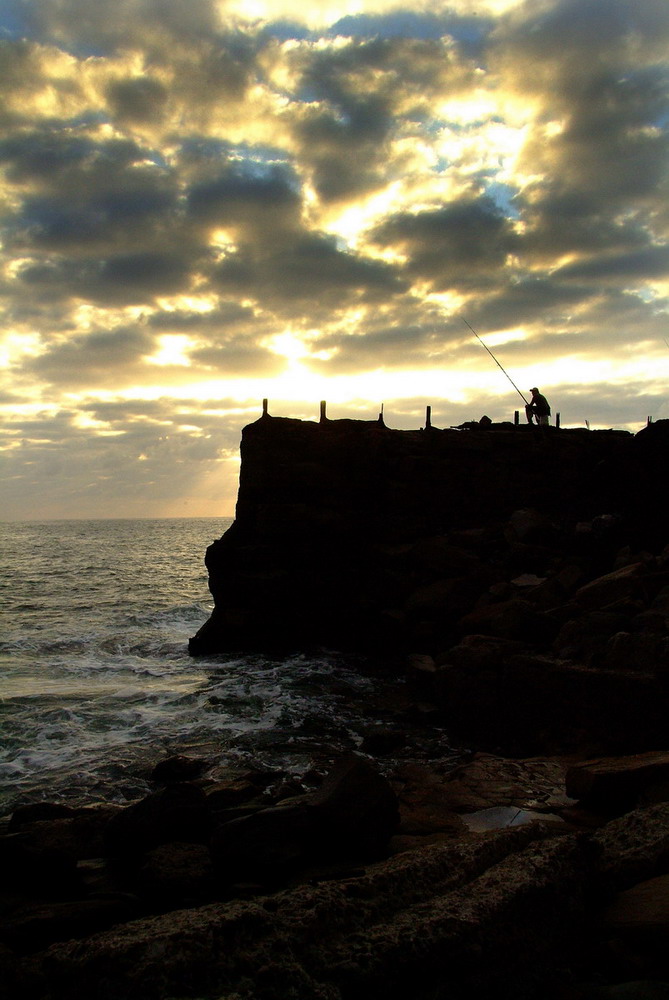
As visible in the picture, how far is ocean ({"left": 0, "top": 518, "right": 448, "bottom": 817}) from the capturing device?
10891mm

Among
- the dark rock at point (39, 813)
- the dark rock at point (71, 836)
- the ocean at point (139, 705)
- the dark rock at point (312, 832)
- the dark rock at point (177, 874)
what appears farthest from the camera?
the ocean at point (139, 705)

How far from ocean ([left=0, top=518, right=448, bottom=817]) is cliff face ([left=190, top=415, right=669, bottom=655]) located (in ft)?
5.50

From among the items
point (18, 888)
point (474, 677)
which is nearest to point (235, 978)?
point (18, 888)

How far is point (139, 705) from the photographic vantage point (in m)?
15.1

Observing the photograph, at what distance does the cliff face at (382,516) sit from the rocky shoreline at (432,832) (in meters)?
0.17

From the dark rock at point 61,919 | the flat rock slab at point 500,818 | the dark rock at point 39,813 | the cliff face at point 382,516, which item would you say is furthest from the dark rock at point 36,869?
the cliff face at point 382,516

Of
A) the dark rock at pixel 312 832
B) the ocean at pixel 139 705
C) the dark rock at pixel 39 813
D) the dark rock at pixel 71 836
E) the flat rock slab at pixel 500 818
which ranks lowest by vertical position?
the ocean at pixel 139 705

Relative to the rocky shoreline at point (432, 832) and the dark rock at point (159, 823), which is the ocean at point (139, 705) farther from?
the dark rock at point (159, 823)

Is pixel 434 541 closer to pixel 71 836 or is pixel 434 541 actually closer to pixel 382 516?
pixel 382 516

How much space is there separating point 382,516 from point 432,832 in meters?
16.1

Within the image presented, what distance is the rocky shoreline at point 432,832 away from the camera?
3.83 meters

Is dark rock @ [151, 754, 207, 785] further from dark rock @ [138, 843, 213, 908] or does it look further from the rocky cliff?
the rocky cliff

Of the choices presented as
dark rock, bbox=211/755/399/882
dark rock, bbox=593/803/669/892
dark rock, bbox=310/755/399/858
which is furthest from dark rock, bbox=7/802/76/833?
dark rock, bbox=593/803/669/892

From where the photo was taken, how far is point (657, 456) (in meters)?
21.6
